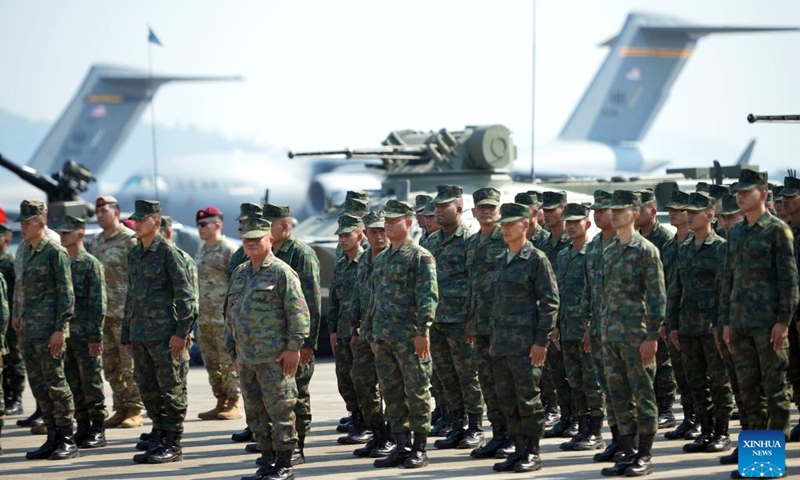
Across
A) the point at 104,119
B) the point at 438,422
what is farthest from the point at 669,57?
the point at 438,422

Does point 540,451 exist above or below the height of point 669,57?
below

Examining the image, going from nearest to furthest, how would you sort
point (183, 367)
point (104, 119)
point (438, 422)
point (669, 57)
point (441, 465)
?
1. point (441, 465)
2. point (183, 367)
3. point (438, 422)
4. point (669, 57)
5. point (104, 119)

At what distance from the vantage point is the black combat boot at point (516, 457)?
9344 millimetres

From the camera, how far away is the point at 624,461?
29.8 ft

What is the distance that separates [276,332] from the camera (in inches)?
358

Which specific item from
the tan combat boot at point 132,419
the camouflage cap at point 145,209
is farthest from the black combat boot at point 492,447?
the tan combat boot at point 132,419

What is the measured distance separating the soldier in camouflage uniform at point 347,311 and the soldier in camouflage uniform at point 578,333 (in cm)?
160

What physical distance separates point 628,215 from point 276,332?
2.39 m

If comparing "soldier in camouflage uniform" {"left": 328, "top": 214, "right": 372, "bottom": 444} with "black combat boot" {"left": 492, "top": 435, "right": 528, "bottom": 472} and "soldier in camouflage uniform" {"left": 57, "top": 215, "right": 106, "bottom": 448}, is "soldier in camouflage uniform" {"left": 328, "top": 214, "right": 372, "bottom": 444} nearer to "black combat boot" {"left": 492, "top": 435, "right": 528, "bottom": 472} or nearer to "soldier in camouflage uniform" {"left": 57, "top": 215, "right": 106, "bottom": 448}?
"soldier in camouflage uniform" {"left": 57, "top": 215, "right": 106, "bottom": 448}

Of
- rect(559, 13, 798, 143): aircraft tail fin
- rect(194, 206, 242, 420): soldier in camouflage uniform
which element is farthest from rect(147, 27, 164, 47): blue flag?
rect(559, 13, 798, 143): aircraft tail fin

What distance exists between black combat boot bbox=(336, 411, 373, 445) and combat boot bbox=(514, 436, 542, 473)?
202 centimetres

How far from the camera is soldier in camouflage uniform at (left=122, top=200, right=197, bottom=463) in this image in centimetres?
1047

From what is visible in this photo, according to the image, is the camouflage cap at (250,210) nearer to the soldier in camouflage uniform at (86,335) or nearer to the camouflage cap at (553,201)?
the soldier in camouflage uniform at (86,335)

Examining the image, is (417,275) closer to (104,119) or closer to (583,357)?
(583,357)
